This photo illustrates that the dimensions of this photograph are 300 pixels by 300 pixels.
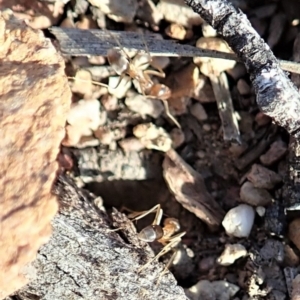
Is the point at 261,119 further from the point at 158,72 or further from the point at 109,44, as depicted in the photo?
the point at 109,44

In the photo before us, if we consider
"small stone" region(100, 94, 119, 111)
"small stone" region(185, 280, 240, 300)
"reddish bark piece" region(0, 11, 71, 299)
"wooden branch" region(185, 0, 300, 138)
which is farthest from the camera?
"small stone" region(100, 94, 119, 111)

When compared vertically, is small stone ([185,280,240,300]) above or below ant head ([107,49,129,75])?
below

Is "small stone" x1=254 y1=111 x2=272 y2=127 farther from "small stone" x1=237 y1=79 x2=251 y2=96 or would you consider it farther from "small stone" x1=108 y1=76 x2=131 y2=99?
"small stone" x1=108 y1=76 x2=131 y2=99

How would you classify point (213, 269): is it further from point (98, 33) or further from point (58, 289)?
point (98, 33)

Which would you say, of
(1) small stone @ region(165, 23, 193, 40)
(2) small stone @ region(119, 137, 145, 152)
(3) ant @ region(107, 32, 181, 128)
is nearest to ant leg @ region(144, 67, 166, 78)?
(3) ant @ region(107, 32, 181, 128)

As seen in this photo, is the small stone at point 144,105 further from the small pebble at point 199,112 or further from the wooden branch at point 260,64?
the wooden branch at point 260,64

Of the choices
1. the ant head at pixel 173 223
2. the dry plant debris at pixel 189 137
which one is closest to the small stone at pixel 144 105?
the dry plant debris at pixel 189 137

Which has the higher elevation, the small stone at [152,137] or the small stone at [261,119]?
the small stone at [261,119]
